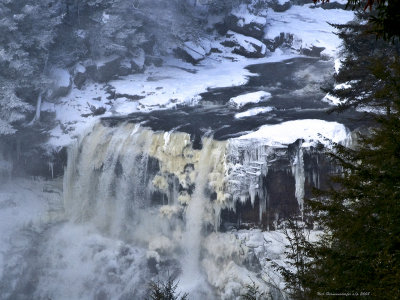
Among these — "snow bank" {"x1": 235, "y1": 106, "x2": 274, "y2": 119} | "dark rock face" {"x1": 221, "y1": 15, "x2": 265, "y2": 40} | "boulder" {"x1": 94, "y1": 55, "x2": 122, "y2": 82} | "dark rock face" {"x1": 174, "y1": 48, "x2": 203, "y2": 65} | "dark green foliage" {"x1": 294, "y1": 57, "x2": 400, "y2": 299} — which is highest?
"dark rock face" {"x1": 221, "y1": 15, "x2": 265, "y2": 40}

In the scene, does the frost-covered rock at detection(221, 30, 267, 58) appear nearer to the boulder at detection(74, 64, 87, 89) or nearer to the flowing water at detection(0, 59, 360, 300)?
the flowing water at detection(0, 59, 360, 300)

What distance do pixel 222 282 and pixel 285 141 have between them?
6.25 metres

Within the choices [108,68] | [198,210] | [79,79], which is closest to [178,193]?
[198,210]

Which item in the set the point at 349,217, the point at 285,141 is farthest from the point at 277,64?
the point at 349,217

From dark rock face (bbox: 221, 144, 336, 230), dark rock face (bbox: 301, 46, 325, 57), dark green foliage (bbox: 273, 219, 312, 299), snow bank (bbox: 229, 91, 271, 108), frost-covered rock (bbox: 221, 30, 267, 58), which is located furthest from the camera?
frost-covered rock (bbox: 221, 30, 267, 58)

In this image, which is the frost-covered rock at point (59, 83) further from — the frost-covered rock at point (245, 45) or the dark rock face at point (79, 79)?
the frost-covered rock at point (245, 45)

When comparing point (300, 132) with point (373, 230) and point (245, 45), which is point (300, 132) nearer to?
point (373, 230)

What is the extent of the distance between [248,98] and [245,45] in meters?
12.3

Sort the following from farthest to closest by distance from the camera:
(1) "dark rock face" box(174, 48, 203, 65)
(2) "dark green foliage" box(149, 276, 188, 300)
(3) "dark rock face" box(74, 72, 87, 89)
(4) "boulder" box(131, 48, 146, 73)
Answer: (1) "dark rock face" box(174, 48, 203, 65), (4) "boulder" box(131, 48, 146, 73), (3) "dark rock face" box(74, 72, 87, 89), (2) "dark green foliage" box(149, 276, 188, 300)

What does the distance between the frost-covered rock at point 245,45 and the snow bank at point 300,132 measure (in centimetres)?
1644

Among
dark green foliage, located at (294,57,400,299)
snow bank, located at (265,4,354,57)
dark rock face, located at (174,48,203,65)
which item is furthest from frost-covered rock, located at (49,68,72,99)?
dark green foliage, located at (294,57,400,299)

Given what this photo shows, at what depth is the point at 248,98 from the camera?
23562 mm

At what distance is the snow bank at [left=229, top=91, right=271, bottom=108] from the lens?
23.3m

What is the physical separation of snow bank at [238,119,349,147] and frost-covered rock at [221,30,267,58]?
1644 centimetres
